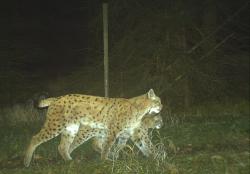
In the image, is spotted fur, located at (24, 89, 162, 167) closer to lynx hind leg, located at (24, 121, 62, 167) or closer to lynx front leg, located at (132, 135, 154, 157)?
lynx hind leg, located at (24, 121, 62, 167)

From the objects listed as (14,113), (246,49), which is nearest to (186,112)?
(246,49)

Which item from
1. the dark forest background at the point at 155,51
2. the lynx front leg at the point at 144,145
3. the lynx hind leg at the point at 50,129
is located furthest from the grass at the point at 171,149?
the dark forest background at the point at 155,51

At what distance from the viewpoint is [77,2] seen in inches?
712

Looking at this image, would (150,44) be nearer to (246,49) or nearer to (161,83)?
(161,83)

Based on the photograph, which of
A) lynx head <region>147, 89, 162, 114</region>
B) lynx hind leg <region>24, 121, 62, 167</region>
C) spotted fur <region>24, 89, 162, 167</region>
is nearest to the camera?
lynx hind leg <region>24, 121, 62, 167</region>

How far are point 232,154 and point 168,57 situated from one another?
712 centimetres

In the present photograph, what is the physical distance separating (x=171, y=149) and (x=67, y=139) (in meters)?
1.91

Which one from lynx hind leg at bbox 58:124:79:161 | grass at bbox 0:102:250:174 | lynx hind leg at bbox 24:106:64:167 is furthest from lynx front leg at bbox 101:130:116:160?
lynx hind leg at bbox 24:106:64:167

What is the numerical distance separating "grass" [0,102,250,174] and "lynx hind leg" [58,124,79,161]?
169 mm

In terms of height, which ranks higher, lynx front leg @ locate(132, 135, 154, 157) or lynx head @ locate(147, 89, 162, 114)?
lynx head @ locate(147, 89, 162, 114)

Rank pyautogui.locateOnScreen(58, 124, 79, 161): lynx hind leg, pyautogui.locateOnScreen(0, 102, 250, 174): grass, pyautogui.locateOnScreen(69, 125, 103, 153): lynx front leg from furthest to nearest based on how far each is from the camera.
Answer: pyautogui.locateOnScreen(69, 125, 103, 153): lynx front leg < pyautogui.locateOnScreen(58, 124, 79, 161): lynx hind leg < pyautogui.locateOnScreen(0, 102, 250, 174): grass

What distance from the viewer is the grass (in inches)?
322

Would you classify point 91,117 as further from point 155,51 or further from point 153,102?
point 155,51

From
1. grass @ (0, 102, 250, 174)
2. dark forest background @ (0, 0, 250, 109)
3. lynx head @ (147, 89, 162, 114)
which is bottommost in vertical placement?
grass @ (0, 102, 250, 174)
